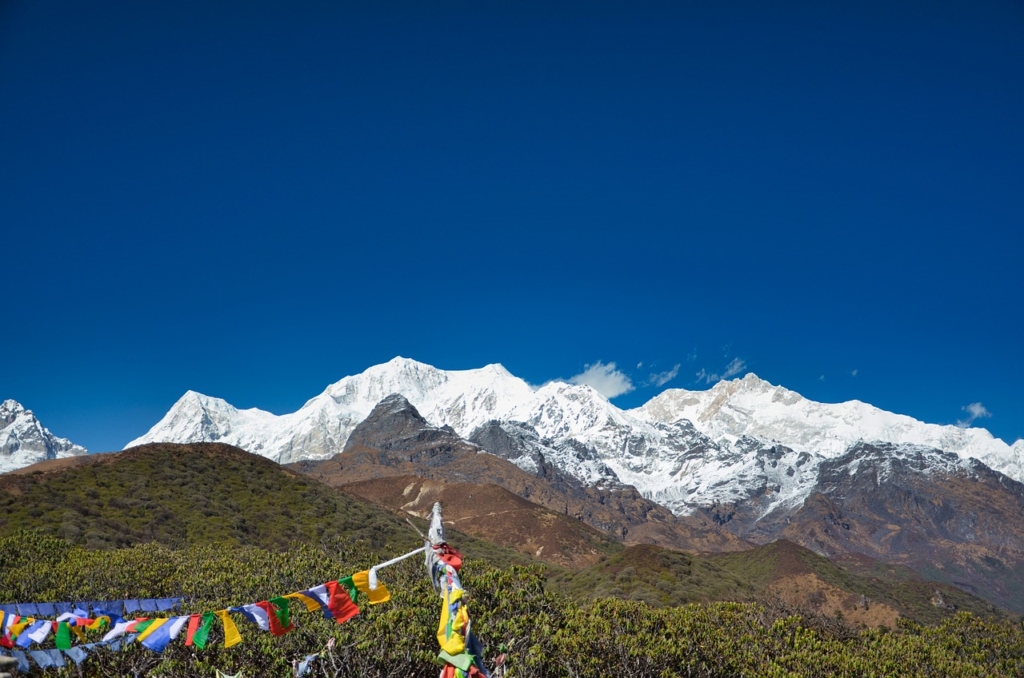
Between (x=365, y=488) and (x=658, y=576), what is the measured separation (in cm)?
8514

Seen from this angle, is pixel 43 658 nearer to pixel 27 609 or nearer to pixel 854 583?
pixel 27 609

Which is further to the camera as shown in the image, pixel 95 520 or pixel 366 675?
pixel 95 520

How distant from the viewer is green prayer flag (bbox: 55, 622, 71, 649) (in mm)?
13883

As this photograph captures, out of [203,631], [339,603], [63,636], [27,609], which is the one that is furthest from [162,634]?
[27,609]

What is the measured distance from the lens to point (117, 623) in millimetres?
14328

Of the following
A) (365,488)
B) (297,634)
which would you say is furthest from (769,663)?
(365,488)

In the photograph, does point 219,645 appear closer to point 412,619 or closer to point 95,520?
point 412,619

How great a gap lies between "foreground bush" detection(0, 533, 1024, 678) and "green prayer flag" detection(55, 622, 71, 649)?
4121 mm

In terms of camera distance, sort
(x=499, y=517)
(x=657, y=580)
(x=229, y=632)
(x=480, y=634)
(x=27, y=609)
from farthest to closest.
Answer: (x=499, y=517), (x=657, y=580), (x=480, y=634), (x=27, y=609), (x=229, y=632)

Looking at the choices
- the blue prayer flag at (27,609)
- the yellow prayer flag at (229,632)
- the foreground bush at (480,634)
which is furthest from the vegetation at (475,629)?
the yellow prayer flag at (229,632)

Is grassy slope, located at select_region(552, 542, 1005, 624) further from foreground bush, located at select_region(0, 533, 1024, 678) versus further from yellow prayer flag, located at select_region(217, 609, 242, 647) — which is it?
yellow prayer flag, located at select_region(217, 609, 242, 647)

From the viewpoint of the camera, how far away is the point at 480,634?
20500 mm

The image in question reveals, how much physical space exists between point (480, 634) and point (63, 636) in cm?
1031

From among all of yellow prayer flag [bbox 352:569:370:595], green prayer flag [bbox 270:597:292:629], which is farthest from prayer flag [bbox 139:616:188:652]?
yellow prayer flag [bbox 352:569:370:595]
